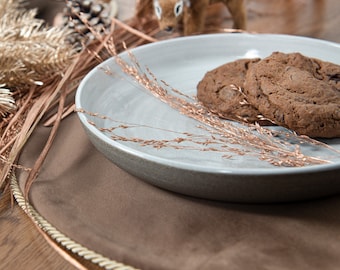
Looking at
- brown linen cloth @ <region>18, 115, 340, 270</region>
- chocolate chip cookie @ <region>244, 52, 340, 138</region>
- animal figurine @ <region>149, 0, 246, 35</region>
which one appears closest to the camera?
brown linen cloth @ <region>18, 115, 340, 270</region>

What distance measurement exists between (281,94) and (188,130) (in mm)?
156

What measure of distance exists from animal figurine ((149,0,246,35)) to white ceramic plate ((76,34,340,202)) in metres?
0.08

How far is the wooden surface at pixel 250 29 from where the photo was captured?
65cm

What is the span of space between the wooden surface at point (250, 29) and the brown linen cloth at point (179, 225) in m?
0.04

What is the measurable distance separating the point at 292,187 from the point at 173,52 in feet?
1.66

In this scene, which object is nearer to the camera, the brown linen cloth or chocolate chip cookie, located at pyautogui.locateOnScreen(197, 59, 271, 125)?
the brown linen cloth

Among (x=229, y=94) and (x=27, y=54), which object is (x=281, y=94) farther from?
(x=27, y=54)

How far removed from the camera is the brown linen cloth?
0.58 meters

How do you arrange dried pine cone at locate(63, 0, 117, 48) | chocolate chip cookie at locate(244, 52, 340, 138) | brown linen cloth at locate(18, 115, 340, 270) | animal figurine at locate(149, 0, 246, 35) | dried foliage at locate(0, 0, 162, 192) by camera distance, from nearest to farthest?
brown linen cloth at locate(18, 115, 340, 270) → chocolate chip cookie at locate(244, 52, 340, 138) → dried foliage at locate(0, 0, 162, 192) → animal figurine at locate(149, 0, 246, 35) → dried pine cone at locate(63, 0, 117, 48)

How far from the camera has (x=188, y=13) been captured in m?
1.22

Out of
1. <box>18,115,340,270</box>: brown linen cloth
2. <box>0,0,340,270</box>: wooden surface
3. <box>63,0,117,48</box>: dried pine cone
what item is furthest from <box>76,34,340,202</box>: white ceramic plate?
<box>63,0,117,48</box>: dried pine cone

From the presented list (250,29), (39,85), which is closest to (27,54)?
(39,85)

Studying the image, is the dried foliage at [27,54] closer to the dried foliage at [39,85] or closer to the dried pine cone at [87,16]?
the dried foliage at [39,85]

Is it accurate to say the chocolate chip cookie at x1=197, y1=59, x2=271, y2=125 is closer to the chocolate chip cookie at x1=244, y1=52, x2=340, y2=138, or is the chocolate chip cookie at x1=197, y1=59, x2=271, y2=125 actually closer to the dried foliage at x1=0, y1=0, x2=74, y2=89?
the chocolate chip cookie at x1=244, y1=52, x2=340, y2=138
